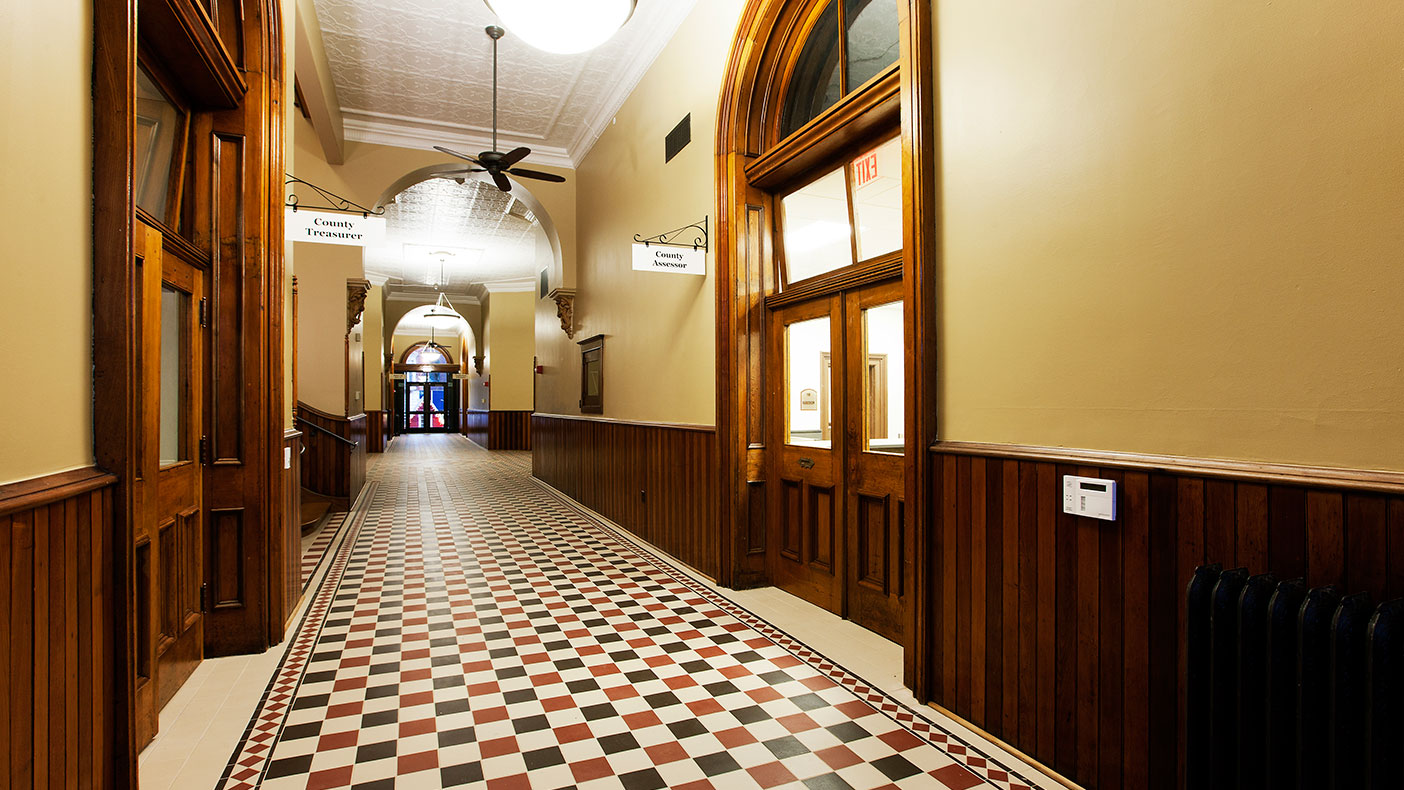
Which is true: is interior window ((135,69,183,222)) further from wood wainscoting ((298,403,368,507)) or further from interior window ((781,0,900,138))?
wood wainscoting ((298,403,368,507))

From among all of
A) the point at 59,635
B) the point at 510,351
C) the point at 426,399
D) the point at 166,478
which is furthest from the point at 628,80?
the point at 426,399

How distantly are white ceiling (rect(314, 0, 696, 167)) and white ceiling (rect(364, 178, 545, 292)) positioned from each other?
6.27 ft

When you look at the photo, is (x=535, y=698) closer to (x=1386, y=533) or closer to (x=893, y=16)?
(x=1386, y=533)

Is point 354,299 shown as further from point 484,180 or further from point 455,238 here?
point 455,238

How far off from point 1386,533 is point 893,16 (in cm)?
309

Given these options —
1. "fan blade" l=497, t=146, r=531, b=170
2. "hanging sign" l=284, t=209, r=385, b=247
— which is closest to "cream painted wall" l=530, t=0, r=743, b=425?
"fan blade" l=497, t=146, r=531, b=170

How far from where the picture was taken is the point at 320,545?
6.18 m

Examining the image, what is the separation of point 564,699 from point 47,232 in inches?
96.0

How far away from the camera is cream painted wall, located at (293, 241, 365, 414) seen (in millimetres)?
8242

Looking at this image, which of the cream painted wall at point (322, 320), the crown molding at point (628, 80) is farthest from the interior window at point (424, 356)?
the crown molding at point (628, 80)

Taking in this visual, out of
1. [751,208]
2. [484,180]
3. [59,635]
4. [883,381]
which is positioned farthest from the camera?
[484,180]

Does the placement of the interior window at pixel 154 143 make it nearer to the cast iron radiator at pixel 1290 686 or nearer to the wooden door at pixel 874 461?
the wooden door at pixel 874 461

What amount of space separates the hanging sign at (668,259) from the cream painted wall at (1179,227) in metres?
2.38

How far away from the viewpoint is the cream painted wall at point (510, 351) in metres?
18.0
